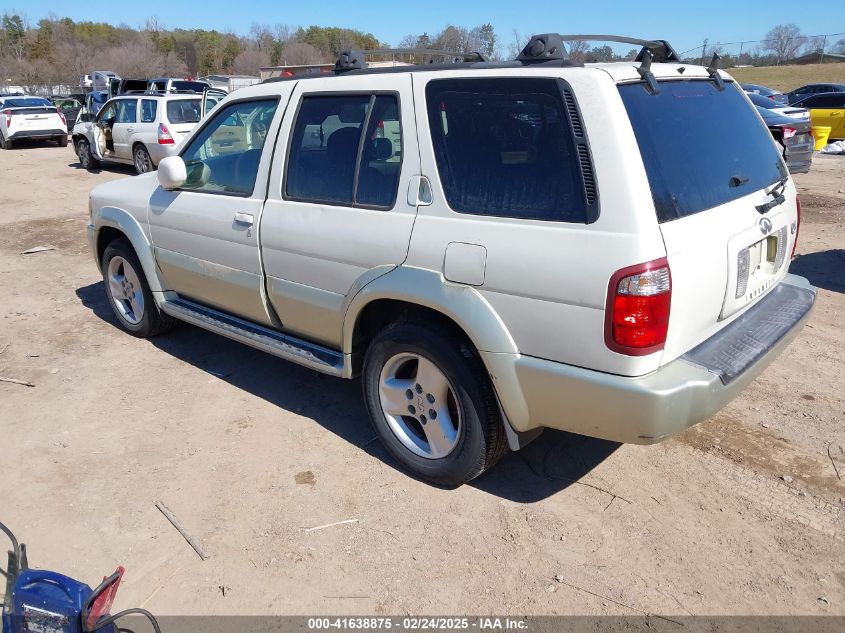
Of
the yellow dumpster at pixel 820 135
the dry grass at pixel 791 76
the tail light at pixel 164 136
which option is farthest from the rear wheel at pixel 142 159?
the dry grass at pixel 791 76

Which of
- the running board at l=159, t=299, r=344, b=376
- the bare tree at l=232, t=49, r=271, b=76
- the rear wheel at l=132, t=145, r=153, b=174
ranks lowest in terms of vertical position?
the running board at l=159, t=299, r=344, b=376

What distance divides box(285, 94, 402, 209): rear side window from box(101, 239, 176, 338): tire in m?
1.97

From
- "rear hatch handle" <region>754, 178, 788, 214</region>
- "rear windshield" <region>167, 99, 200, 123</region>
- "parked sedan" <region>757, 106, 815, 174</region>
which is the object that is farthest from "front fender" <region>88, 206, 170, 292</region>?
"parked sedan" <region>757, 106, 815, 174</region>

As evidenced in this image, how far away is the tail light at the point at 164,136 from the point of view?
1394cm

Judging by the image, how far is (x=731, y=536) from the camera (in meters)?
3.14

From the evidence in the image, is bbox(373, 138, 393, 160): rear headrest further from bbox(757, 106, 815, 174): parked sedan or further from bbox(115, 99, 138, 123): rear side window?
bbox(115, 99, 138, 123): rear side window

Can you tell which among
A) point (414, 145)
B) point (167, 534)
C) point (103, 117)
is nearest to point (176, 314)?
point (167, 534)

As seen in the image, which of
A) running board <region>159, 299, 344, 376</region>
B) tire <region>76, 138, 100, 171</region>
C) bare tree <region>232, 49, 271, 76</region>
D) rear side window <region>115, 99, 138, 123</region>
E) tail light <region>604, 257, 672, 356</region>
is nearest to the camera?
tail light <region>604, 257, 672, 356</region>

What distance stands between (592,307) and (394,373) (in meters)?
1.28

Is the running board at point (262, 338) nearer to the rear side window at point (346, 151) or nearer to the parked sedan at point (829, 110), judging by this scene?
the rear side window at point (346, 151)

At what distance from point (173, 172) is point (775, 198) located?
3.48 meters

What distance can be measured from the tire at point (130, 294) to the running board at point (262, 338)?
371mm

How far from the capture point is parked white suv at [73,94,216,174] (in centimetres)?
1419

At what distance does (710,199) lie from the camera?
9.80 ft
